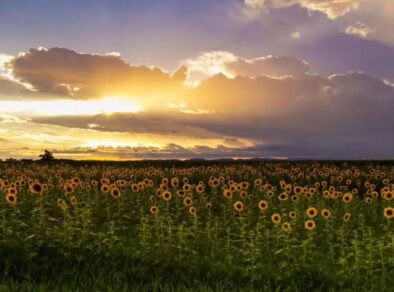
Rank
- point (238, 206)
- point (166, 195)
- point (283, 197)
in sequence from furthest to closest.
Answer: point (283, 197)
point (166, 195)
point (238, 206)

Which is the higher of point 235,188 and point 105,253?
point 235,188

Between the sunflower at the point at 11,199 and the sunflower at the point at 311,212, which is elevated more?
the sunflower at the point at 11,199

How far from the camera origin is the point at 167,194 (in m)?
13.6

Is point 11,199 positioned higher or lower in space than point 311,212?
higher

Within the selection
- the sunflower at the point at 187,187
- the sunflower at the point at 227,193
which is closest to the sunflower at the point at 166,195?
the sunflower at the point at 187,187

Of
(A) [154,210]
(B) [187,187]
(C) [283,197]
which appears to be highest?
(B) [187,187]

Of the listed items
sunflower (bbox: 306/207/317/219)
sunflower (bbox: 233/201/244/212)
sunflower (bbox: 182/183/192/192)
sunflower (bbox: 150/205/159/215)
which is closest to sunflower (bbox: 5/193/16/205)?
sunflower (bbox: 150/205/159/215)

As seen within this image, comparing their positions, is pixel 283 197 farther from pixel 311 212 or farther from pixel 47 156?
pixel 47 156

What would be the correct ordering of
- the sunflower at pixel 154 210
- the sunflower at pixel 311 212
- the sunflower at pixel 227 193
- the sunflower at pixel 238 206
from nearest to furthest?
1. the sunflower at pixel 154 210
2. the sunflower at pixel 311 212
3. the sunflower at pixel 238 206
4. the sunflower at pixel 227 193

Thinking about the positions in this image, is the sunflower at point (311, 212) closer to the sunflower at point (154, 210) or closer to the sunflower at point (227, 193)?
the sunflower at point (227, 193)

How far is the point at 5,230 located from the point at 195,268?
3.44m

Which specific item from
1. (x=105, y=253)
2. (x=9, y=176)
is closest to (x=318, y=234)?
(x=105, y=253)

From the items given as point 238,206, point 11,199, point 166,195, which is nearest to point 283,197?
point 238,206

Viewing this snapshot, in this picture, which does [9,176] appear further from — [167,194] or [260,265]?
[260,265]
